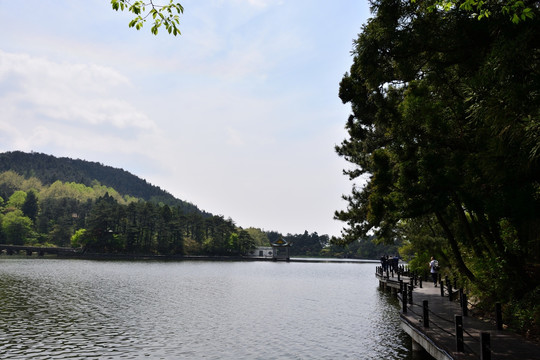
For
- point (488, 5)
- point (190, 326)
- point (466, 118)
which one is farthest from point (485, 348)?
point (190, 326)

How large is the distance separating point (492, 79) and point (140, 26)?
8.14 metres

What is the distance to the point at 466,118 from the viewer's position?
10398 mm

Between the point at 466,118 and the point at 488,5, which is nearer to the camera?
the point at 488,5

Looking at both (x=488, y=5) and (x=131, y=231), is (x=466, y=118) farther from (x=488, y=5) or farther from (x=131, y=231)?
(x=131, y=231)

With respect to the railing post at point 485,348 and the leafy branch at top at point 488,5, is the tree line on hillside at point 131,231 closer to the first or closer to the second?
the railing post at point 485,348

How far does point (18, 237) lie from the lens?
4902 inches

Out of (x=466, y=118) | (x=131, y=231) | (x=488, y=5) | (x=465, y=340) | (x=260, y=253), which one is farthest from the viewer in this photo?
(x=260, y=253)

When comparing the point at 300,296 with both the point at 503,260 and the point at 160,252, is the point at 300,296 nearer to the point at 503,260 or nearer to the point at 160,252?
the point at 503,260

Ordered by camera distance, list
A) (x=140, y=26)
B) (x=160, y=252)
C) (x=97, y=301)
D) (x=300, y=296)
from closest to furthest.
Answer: (x=140, y=26) → (x=97, y=301) → (x=300, y=296) → (x=160, y=252)

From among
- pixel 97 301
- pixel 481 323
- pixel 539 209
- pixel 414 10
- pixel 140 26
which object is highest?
pixel 414 10

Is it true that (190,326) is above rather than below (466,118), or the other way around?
below

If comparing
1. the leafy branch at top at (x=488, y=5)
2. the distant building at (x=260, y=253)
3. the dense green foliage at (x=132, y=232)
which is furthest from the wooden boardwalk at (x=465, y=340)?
the distant building at (x=260, y=253)

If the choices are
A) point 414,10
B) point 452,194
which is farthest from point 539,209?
point 414,10

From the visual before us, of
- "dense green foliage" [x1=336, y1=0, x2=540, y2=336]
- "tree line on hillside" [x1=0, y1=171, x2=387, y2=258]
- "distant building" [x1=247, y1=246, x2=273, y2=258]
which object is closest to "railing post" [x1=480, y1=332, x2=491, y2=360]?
"dense green foliage" [x1=336, y1=0, x2=540, y2=336]
